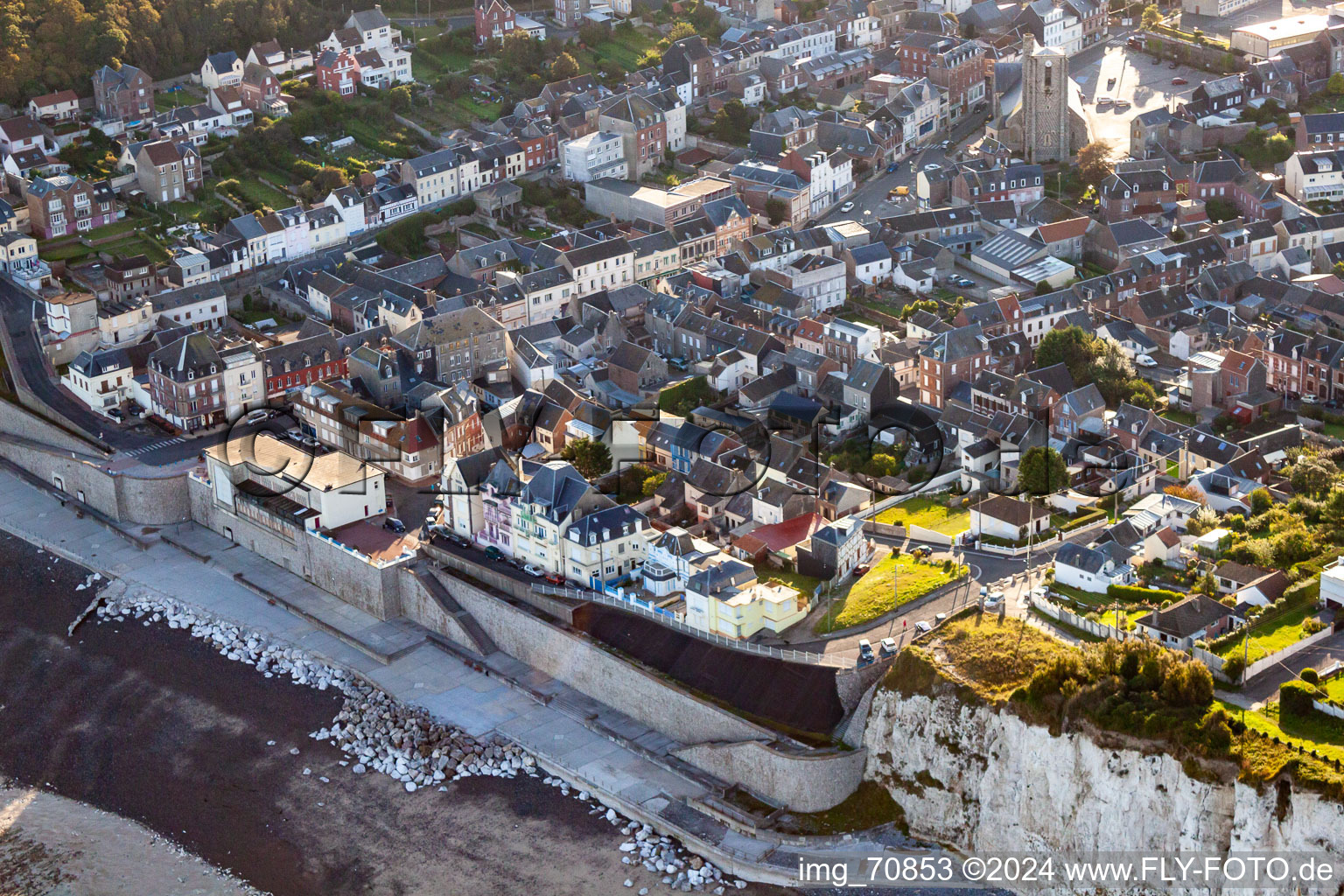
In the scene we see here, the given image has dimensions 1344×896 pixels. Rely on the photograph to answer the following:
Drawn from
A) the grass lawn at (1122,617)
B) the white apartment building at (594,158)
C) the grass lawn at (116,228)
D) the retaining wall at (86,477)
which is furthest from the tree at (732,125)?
the grass lawn at (1122,617)

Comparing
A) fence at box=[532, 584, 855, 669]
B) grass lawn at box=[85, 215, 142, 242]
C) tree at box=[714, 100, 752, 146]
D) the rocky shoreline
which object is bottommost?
the rocky shoreline

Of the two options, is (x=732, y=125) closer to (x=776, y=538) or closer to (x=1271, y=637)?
(x=776, y=538)

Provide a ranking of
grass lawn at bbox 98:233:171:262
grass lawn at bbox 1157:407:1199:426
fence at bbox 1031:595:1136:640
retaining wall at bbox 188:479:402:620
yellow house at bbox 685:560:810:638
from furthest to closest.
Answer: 1. grass lawn at bbox 98:233:171:262
2. grass lawn at bbox 1157:407:1199:426
3. retaining wall at bbox 188:479:402:620
4. yellow house at bbox 685:560:810:638
5. fence at bbox 1031:595:1136:640

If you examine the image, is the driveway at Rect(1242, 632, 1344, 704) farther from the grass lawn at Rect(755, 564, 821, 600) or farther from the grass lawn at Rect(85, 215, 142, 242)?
the grass lawn at Rect(85, 215, 142, 242)

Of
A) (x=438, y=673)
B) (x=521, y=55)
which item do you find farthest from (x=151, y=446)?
(x=521, y=55)

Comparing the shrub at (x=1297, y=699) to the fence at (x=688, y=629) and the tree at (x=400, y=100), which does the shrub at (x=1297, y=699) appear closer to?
the fence at (x=688, y=629)

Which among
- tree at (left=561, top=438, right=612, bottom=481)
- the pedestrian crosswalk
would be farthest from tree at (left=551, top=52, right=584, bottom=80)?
tree at (left=561, top=438, right=612, bottom=481)
